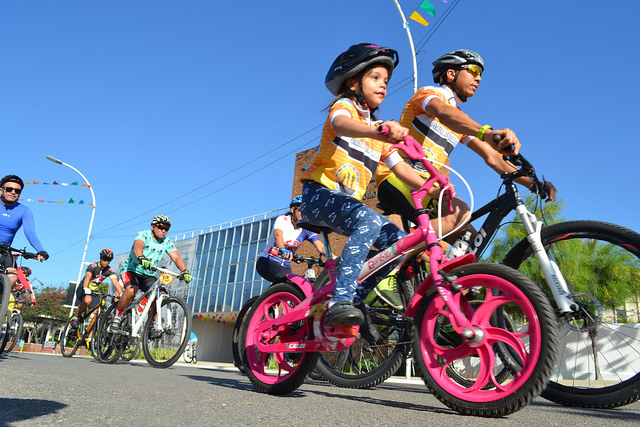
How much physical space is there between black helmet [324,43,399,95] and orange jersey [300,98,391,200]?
175 millimetres

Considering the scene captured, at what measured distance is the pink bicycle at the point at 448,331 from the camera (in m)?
2.07

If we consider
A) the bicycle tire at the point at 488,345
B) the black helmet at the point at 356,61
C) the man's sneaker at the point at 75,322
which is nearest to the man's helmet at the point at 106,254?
the man's sneaker at the point at 75,322

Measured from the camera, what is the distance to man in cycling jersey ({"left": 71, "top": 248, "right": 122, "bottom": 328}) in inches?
348

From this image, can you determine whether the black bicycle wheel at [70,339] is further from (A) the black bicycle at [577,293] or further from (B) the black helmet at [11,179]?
(A) the black bicycle at [577,293]

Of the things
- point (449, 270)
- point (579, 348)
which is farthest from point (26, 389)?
point (579, 348)

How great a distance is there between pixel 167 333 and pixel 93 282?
3.49 metres

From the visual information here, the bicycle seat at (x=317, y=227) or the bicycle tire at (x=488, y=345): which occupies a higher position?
the bicycle seat at (x=317, y=227)

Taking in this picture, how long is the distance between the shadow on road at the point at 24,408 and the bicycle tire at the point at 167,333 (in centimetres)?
411

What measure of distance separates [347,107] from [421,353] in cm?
146

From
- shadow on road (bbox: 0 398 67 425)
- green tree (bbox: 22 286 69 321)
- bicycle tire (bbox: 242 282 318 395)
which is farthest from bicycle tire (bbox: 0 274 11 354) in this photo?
green tree (bbox: 22 286 69 321)

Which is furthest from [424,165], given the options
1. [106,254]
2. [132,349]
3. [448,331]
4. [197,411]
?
[106,254]

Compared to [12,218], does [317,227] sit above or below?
below

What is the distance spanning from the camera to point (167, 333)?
21.0 ft

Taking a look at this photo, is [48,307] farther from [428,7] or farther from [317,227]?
[317,227]
